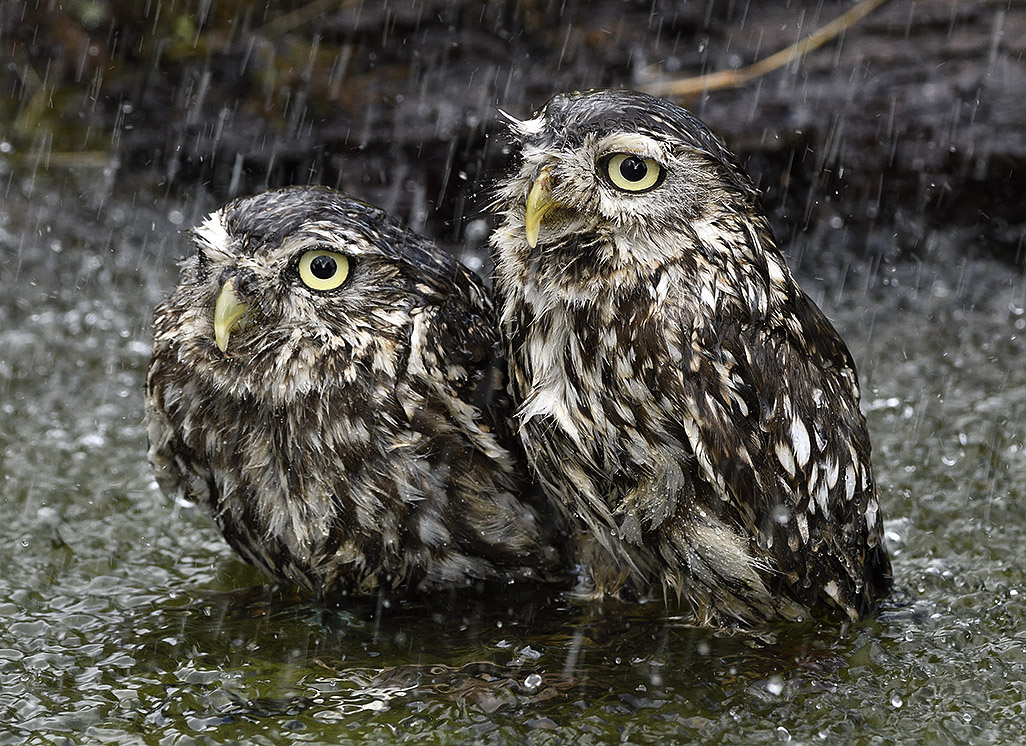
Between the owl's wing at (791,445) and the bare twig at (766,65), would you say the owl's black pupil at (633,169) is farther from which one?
the bare twig at (766,65)

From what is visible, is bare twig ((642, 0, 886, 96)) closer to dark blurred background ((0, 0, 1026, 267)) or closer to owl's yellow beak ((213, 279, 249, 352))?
dark blurred background ((0, 0, 1026, 267))

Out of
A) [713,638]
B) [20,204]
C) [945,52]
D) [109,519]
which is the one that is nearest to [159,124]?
[20,204]

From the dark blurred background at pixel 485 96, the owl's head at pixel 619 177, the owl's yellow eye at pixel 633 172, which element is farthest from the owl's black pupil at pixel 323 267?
the dark blurred background at pixel 485 96

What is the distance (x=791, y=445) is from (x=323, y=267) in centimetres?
154

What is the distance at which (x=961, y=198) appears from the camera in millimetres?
6555

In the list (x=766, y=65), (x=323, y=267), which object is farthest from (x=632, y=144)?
(x=766, y=65)

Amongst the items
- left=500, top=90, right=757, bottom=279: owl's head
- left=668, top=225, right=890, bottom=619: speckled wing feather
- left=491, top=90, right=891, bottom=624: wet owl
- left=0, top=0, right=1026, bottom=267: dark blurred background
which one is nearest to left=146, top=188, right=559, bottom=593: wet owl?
left=491, top=90, right=891, bottom=624: wet owl

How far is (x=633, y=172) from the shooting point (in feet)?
11.0

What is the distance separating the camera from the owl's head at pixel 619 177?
11.0ft

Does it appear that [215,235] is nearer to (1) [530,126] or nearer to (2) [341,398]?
(2) [341,398]

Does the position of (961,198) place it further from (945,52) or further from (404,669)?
(404,669)

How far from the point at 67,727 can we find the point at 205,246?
1.44m

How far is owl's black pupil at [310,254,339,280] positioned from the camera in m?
3.62

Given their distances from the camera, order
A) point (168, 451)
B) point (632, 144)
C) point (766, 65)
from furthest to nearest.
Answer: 1. point (766, 65)
2. point (168, 451)
3. point (632, 144)
